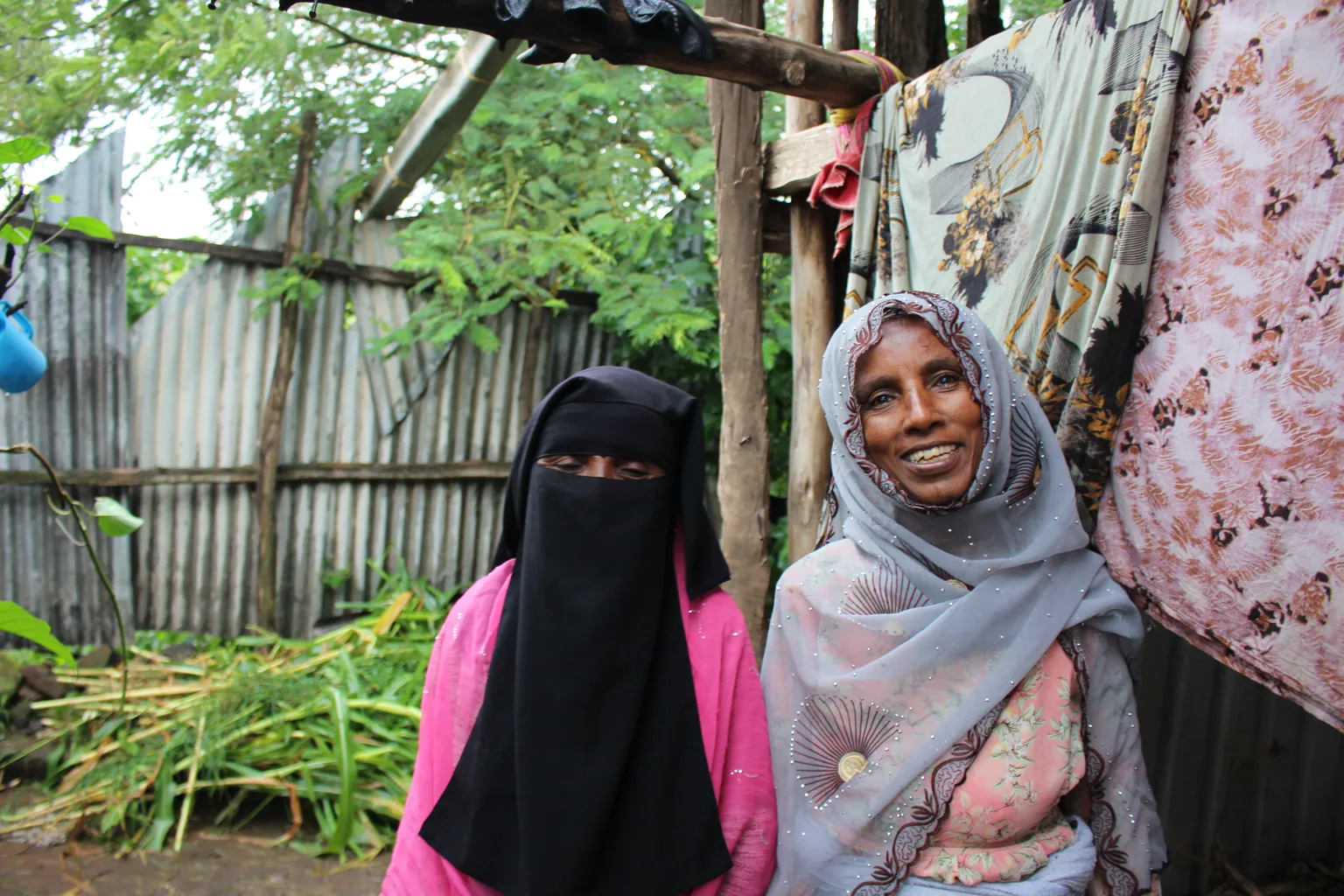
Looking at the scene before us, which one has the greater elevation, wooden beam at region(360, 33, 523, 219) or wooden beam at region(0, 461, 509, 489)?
wooden beam at region(360, 33, 523, 219)

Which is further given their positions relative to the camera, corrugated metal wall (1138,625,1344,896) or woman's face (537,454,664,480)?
corrugated metal wall (1138,625,1344,896)

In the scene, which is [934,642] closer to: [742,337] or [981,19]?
[742,337]

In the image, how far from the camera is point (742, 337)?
10.3 ft

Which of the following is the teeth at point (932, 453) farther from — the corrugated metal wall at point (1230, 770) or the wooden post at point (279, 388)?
the wooden post at point (279, 388)

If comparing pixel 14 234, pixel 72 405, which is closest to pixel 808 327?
pixel 14 234

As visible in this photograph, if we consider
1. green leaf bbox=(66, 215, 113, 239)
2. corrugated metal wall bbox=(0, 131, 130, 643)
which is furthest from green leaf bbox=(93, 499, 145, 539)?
corrugated metal wall bbox=(0, 131, 130, 643)

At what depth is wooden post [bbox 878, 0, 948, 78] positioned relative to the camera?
3018 millimetres

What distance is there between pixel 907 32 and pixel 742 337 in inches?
44.1

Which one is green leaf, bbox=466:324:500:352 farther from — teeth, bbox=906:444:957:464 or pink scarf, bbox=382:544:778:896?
teeth, bbox=906:444:957:464

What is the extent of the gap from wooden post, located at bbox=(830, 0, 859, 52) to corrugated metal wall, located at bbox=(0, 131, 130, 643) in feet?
11.4

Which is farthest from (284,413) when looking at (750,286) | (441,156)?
(750,286)

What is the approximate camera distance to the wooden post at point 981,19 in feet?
10.4

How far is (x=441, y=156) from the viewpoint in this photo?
4.91 meters

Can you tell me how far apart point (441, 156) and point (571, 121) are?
72 cm
